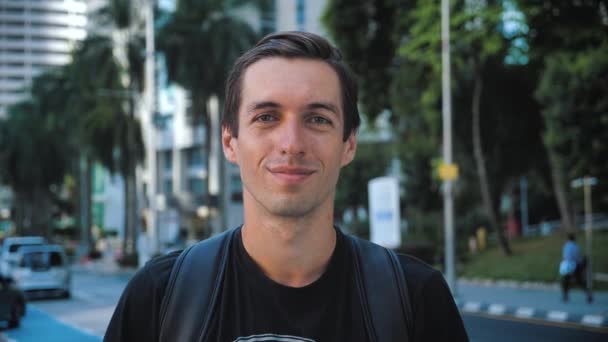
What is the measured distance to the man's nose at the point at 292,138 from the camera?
1.98m

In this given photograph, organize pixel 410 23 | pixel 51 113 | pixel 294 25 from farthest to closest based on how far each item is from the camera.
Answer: pixel 294 25
pixel 51 113
pixel 410 23

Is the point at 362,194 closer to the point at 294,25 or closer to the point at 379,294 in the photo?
the point at 294,25

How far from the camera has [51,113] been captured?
A: 53.2m

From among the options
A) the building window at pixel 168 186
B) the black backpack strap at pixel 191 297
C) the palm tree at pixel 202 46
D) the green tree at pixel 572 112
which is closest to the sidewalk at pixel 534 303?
the green tree at pixel 572 112

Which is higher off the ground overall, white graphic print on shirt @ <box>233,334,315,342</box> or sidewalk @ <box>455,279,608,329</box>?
white graphic print on shirt @ <box>233,334,315,342</box>

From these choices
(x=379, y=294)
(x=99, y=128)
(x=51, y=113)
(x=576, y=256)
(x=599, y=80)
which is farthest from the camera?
(x=51, y=113)

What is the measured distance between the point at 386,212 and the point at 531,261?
7.04 meters

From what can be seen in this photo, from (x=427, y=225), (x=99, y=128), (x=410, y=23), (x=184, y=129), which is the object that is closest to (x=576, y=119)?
(x=410, y=23)

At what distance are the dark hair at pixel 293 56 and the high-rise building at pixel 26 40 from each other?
13295 cm

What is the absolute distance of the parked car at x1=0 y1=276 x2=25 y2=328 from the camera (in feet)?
46.4

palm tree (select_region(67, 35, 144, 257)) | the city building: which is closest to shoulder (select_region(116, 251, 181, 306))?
palm tree (select_region(67, 35, 144, 257))

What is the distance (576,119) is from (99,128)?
24.9m

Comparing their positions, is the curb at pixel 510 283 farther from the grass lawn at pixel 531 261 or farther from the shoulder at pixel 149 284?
the shoulder at pixel 149 284

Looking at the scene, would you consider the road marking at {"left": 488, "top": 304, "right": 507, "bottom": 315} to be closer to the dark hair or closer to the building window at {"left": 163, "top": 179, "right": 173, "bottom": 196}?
the dark hair
